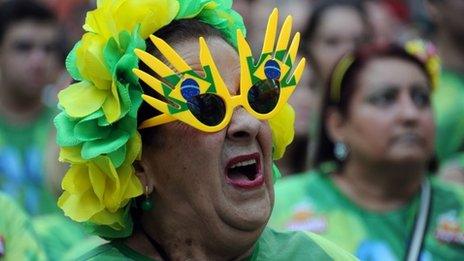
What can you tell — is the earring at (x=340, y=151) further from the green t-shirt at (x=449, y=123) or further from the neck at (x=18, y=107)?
the neck at (x=18, y=107)

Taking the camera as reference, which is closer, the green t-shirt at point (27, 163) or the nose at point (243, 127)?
the nose at point (243, 127)

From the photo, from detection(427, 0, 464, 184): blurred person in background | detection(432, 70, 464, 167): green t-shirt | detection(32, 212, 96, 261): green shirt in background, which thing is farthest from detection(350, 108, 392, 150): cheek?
detection(32, 212, 96, 261): green shirt in background

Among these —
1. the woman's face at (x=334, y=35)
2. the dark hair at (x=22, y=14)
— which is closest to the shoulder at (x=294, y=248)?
the woman's face at (x=334, y=35)

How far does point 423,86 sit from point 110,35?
2599 millimetres

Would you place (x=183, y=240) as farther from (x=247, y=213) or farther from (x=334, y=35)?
(x=334, y=35)

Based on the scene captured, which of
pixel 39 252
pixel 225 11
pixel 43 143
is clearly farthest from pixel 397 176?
pixel 43 143

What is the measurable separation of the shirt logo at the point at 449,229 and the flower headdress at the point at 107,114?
2.37 metres

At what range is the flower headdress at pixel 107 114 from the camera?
12.2 feet

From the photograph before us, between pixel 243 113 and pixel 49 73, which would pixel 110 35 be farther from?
pixel 49 73

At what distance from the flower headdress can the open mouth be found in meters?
0.27

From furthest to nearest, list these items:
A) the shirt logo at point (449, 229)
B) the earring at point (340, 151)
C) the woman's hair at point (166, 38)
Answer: the earring at point (340, 151) → the shirt logo at point (449, 229) → the woman's hair at point (166, 38)

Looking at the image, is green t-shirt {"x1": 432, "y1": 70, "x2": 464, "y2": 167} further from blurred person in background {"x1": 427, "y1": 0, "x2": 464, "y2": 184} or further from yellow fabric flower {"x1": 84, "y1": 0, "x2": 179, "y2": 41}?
yellow fabric flower {"x1": 84, "y1": 0, "x2": 179, "y2": 41}

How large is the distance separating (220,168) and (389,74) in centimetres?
258

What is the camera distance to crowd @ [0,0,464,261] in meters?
3.69
